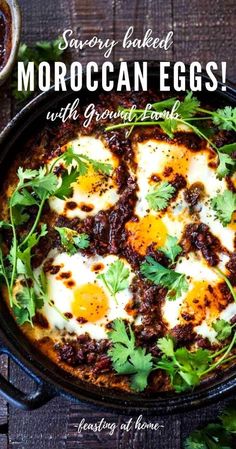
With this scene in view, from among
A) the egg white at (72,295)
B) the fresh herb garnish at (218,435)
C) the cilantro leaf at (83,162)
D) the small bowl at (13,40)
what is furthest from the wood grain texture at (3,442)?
the small bowl at (13,40)

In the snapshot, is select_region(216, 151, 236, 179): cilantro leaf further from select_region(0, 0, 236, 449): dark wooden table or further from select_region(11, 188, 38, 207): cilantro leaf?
select_region(11, 188, 38, 207): cilantro leaf

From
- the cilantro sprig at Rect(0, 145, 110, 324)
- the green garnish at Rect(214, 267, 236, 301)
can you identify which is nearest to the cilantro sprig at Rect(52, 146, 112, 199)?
the cilantro sprig at Rect(0, 145, 110, 324)

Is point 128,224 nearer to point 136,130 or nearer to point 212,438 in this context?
point 136,130

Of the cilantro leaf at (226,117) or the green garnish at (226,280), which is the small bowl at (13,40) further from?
the green garnish at (226,280)

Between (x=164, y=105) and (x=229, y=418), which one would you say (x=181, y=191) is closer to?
(x=164, y=105)

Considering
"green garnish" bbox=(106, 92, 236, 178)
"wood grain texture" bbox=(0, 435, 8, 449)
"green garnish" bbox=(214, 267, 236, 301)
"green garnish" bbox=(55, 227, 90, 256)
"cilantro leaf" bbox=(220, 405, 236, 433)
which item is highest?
"green garnish" bbox=(106, 92, 236, 178)

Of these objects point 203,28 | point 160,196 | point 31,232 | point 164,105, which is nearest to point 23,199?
point 31,232
